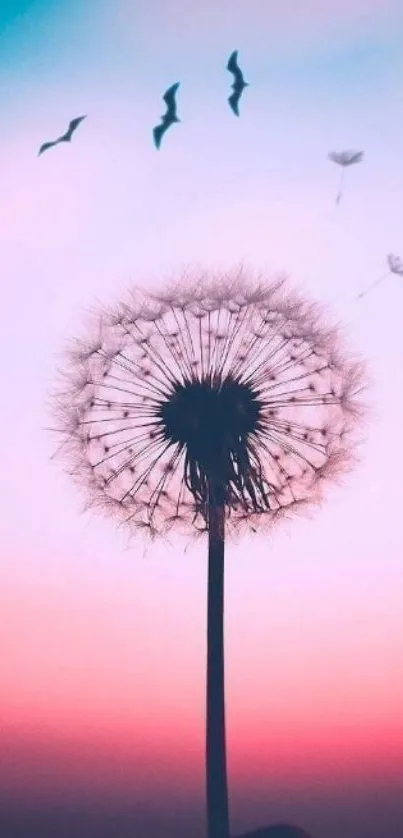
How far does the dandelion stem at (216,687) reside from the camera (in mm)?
14117

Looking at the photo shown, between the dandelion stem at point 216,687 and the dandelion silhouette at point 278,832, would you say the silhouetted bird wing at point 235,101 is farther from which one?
the dandelion silhouette at point 278,832

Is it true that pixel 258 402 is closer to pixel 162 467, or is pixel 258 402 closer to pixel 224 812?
pixel 162 467

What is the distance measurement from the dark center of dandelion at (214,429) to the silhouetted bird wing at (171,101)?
3480 millimetres

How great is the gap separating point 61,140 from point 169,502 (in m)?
4.94

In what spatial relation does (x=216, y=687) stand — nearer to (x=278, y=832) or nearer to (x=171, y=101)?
(x=278, y=832)

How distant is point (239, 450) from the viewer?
15.5 metres

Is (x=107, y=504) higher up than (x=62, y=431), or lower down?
lower down

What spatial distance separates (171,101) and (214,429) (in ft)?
14.4

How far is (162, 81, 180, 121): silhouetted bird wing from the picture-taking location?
1518 centimetres

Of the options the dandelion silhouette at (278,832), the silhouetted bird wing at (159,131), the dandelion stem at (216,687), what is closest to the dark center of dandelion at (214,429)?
the dandelion stem at (216,687)

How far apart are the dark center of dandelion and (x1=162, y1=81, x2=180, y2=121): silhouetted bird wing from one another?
11.4ft

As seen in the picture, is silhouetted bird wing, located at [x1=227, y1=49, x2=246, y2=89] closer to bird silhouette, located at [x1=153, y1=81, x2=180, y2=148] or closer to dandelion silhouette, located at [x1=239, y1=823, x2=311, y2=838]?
bird silhouette, located at [x1=153, y1=81, x2=180, y2=148]

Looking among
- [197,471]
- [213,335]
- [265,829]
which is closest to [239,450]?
[197,471]

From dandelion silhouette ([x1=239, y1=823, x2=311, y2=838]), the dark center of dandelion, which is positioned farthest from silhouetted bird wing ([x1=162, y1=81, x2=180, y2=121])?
dandelion silhouette ([x1=239, y1=823, x2=311, y2=838])
